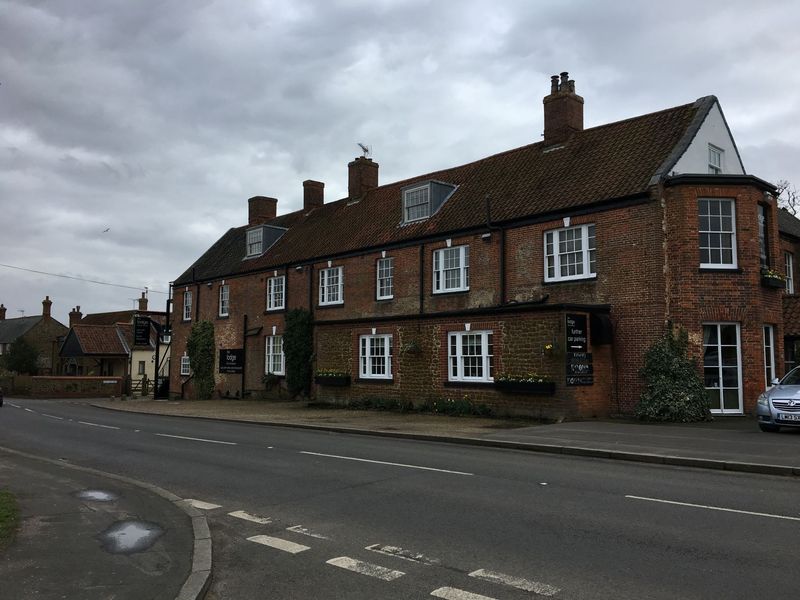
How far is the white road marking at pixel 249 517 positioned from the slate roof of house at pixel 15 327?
260ft

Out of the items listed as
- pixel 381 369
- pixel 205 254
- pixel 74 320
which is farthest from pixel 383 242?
pixel 74 320

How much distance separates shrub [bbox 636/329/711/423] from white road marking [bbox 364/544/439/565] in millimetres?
13251

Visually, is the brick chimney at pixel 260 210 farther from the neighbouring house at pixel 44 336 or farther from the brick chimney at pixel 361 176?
the neighbouring house at pixel 44 336

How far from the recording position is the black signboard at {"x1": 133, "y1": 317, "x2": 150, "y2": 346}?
4169cm

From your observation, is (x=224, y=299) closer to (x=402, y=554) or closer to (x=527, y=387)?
(x=527, y=387)

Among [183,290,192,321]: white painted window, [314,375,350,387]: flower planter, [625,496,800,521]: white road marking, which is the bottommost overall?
[625,496,800,521]: white road marking

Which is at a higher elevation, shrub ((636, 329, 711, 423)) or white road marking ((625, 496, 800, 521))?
shrub ((636, 329, 711, 423))

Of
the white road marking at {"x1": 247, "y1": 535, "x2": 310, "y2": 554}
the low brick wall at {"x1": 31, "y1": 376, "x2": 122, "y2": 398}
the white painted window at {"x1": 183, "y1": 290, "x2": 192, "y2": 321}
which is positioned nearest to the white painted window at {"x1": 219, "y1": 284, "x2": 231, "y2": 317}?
the white painted window at {"x1": 183, "y1": 290, "x2": 192, "y2": 321}

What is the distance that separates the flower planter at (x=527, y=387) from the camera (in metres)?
18.0

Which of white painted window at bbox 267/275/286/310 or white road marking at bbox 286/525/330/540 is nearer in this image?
white road marking at bbox 286/525/330/540

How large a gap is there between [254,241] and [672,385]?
24532mm

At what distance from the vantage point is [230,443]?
14.5 metres

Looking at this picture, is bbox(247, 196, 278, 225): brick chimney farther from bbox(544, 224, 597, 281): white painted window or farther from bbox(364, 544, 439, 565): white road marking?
bbox(364, 544, 439, 565): white road marking

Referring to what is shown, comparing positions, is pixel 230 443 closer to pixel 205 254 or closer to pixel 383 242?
pixel 383 242
